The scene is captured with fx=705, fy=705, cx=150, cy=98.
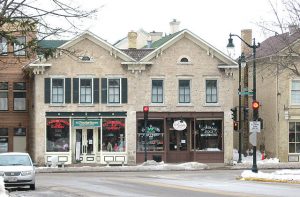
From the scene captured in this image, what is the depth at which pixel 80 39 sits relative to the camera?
5134cm

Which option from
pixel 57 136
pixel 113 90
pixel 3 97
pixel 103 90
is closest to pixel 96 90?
pixel 103 90

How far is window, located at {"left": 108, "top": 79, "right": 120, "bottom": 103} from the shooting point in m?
51.7

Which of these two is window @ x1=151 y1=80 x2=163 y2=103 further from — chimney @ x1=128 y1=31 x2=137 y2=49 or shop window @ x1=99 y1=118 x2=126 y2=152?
chimney @ x1=128 y1=31 x2=137 y2=49

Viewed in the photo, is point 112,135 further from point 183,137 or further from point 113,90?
point 183,137

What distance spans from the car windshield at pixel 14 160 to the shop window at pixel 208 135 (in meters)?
25.3

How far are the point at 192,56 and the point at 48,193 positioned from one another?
2895 cm

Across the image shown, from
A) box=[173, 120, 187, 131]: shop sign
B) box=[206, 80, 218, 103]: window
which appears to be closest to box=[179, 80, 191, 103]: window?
box=[206, 80, 218, 103]: window

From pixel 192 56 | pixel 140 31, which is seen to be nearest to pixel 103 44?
pixel 192 56

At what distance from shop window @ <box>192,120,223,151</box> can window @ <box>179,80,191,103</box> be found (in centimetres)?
189

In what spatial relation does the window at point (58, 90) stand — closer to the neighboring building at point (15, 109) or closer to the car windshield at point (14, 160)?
the neighboring building at point (15, 109)

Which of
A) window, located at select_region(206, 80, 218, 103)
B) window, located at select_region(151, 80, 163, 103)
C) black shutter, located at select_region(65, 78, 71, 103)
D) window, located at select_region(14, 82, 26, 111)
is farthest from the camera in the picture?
window, located at select_region(14, 82, 26, 111)

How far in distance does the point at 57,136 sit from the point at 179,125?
9.00 metres

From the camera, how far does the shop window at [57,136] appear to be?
5088cm

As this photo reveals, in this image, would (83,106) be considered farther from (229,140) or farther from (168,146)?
(229,140)
